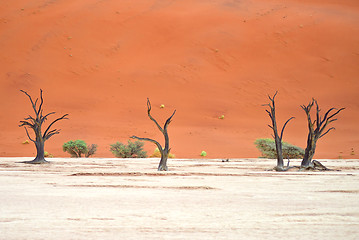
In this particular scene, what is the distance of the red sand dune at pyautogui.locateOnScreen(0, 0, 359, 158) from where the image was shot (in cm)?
5050

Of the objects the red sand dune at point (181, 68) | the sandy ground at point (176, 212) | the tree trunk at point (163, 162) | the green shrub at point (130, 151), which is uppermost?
the red sand dune at point (181, 68)

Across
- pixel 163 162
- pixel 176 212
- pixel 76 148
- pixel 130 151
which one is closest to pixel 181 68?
pixel 130 151

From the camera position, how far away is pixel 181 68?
198 ft

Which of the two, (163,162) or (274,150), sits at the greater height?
(274,150)

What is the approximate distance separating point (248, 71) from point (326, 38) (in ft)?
36.8

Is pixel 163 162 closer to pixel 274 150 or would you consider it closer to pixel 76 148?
pixel 274 150

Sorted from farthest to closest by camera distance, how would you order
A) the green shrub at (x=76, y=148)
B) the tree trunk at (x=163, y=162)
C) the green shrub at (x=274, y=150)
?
the green shrub at (x=76, y=148) < the green shrub at (x=274, y=150) < the tree trunk at (x=163, y=162)

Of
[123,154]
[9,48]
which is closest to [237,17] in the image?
[9,48]

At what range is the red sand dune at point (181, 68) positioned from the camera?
1988 inches

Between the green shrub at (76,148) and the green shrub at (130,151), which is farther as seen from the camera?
the green shrub at (130,151)

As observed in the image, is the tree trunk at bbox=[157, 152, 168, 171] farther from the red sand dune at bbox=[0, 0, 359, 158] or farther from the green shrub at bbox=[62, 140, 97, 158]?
the red sand dune at bbox=[0, 0, 359, 158]

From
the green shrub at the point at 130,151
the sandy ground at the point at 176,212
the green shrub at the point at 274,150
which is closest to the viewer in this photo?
the sandy ground at the point at 176,212

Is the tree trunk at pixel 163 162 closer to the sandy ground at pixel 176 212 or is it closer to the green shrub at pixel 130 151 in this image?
the sandy ground at pixel 176 212

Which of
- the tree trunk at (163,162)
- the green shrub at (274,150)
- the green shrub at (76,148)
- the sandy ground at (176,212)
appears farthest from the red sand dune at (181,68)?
the sandy ground at (176,212)
